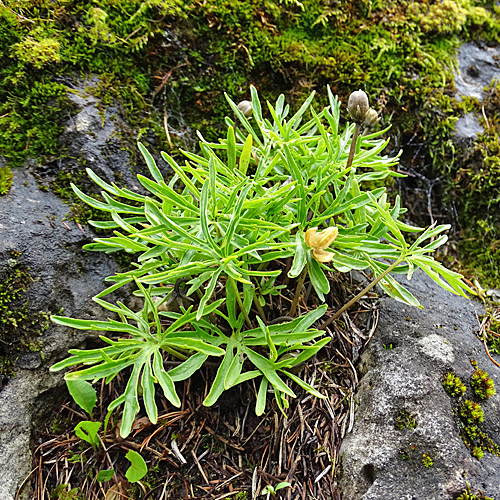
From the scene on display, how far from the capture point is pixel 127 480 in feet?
5.83

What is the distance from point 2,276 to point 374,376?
1.74 meters

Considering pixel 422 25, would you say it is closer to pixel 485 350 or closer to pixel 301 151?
pixel 301 151

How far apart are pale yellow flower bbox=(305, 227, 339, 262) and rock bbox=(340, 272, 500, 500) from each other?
27.7 inches

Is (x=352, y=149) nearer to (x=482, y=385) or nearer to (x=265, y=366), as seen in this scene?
(x=265, y=366)

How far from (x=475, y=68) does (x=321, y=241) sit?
8.56 feet

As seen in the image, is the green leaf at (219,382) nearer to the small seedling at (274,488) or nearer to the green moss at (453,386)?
the small seedling at (274,488)

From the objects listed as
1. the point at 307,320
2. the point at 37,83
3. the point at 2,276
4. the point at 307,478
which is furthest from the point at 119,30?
the point at 307,478

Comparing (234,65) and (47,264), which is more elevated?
(234,65)

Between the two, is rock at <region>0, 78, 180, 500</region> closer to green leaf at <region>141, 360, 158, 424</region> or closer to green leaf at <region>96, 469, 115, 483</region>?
green leaf at <region>96, 469, 115, 483</region>

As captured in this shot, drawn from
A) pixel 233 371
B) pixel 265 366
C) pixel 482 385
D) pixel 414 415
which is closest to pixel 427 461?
pixel 414 415

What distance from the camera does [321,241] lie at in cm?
158

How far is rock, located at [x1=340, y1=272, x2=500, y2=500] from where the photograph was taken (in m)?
1.62

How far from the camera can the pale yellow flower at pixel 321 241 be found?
1.56 metres

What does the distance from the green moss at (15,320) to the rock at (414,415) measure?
1454mm
